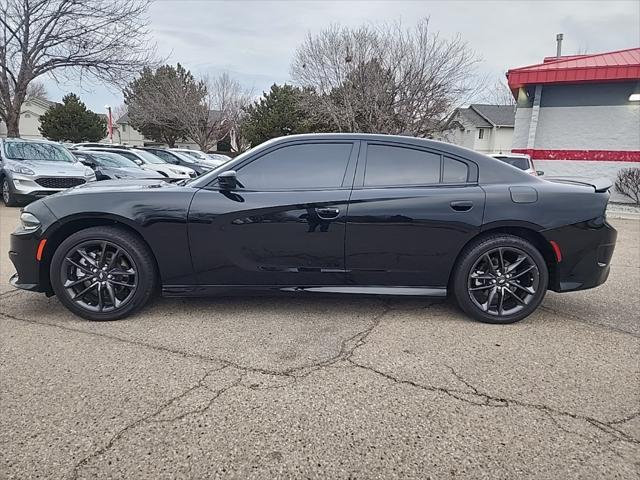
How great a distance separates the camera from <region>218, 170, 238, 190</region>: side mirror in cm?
323

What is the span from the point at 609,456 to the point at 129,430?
2.28m

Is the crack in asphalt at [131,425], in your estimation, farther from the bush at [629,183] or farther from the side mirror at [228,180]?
the bush at [629,183]

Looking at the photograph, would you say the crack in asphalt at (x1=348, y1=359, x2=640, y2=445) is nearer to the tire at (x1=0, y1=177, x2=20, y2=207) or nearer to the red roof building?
the tire at (x1=0, y1=177, x2=20, y2=207)

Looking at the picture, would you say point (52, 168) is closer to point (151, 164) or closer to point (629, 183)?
point (151, 164)

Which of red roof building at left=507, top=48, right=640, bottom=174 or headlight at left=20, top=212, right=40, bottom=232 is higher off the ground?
red roof building at left=507, top=48, right=640, bottom=174

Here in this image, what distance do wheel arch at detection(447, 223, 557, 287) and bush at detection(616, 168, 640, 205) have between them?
38.0ft

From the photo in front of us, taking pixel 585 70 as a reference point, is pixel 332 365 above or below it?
below

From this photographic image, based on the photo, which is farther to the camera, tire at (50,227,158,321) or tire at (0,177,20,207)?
tire at (0,177,20,207)

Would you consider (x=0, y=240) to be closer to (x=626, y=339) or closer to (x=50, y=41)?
(x=626, y=339)

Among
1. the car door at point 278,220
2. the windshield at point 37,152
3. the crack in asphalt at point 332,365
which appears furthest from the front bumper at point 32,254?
the windshield at point 37,152

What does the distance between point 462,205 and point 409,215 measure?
0.42 m

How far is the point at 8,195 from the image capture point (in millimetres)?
9484

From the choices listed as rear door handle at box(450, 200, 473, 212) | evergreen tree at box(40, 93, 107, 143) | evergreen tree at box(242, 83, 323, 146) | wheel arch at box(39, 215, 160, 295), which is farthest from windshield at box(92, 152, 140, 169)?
evergreen tree at box(40, 93, 107, 143)

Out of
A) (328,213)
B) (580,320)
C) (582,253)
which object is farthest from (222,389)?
(580,320)
